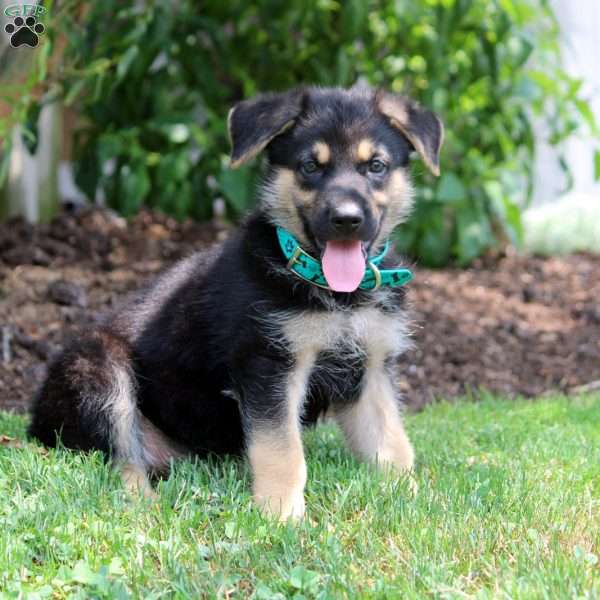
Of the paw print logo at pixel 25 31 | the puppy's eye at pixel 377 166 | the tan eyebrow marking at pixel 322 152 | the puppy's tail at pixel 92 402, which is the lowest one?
the puppy's tail at pixel 92 402

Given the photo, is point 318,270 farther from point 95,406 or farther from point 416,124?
point 95,406

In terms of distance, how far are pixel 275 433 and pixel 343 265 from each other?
0.75m

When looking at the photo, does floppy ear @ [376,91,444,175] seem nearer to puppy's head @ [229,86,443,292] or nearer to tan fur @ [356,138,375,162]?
puppy's head @ [229,86,443,292]

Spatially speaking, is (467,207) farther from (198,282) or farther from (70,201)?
(198,282)

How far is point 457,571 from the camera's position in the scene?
3.14 metres

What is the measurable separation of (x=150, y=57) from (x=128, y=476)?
4.86 meters

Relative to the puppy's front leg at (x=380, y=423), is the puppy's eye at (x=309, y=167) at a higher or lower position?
higher

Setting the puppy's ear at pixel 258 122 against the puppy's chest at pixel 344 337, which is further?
the puppy's ear at pixel 258 122

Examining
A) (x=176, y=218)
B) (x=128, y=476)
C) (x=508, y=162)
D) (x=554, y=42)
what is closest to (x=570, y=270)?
(x=508, y=162)

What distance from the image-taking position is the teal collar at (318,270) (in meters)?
4.08
